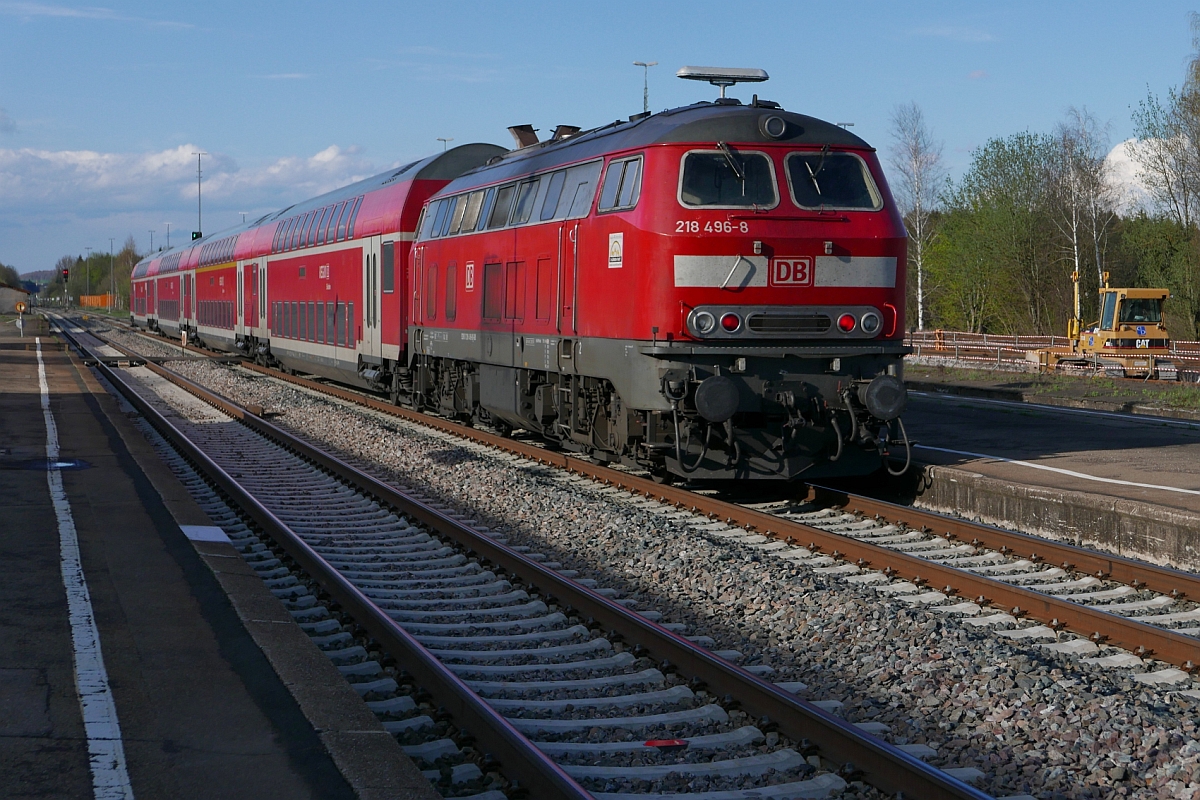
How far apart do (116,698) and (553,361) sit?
792 cm

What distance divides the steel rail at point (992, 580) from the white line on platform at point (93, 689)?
5039 millimetres

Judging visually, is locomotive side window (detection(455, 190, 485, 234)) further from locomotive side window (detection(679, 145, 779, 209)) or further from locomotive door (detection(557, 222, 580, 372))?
locomotive side window (detection(679, 145, 779, 209))

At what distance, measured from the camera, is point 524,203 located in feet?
45.4

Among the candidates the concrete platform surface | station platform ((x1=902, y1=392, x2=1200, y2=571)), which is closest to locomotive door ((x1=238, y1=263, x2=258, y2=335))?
the concrete platform surface

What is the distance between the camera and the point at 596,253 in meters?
11.6

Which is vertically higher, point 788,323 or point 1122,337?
point 788,323

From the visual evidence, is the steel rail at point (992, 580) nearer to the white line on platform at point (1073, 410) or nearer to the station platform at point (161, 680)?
the station platform at point (161, 680)

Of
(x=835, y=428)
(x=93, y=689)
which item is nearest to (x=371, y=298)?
(x=835, y=428)

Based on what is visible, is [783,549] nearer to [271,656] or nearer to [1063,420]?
[271,656]

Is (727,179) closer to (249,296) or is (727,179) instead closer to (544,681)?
(544,681)

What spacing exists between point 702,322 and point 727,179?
1.37 meters

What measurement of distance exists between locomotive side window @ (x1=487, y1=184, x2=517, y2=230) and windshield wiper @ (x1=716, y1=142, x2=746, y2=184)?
159 inches

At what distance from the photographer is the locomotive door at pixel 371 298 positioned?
70.5ft

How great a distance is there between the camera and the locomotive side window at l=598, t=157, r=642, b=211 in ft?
36.1
